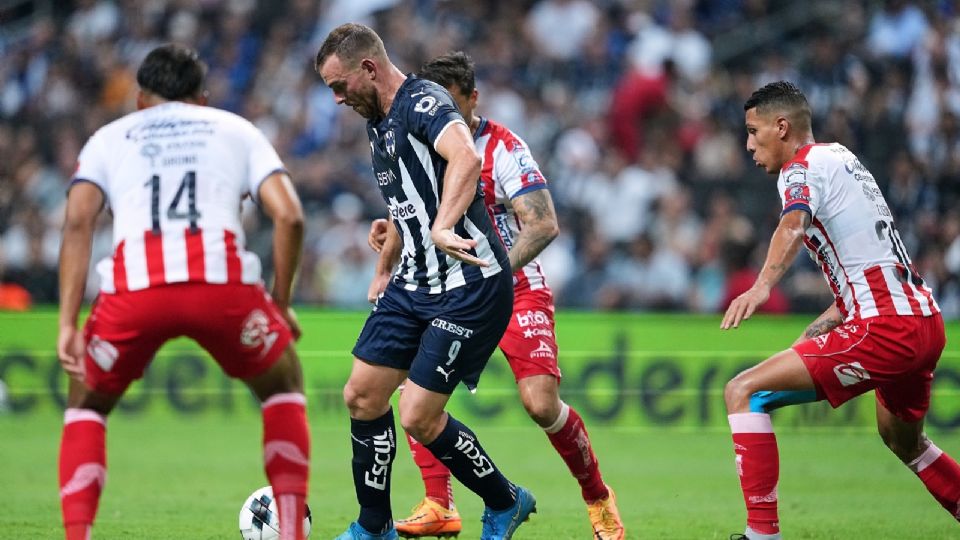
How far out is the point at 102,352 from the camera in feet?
19.1

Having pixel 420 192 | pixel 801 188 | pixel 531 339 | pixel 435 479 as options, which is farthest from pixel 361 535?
pixel 801 188

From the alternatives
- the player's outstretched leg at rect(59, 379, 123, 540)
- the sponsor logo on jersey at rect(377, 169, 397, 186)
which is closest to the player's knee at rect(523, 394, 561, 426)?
the sponsor logo on jersey at rect(377, 169, 397, 186)

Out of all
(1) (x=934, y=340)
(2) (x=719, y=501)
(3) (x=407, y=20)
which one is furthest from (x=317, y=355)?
(1) (x=934, y=340)

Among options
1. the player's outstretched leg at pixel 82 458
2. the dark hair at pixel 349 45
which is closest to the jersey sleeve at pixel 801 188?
the dark hair at pixel 349 45

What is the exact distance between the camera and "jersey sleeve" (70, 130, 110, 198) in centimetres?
586

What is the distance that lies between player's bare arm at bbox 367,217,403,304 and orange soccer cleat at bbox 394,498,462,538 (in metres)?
1.28

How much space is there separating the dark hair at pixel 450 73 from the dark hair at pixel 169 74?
2.12 metres

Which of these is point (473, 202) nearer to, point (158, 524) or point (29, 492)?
point (158, 524)

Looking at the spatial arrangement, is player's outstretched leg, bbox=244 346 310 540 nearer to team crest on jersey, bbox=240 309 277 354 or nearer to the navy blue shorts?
team crest on jersey, bbox=240 309 277 354

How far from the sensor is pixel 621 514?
9188 mm

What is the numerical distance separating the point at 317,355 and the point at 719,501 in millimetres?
5383

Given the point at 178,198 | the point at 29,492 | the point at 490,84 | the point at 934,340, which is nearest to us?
the point at 178,198

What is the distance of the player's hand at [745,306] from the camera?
649cm

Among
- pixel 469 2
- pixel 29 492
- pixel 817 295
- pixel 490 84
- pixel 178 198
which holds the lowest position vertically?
pixel 29 492
